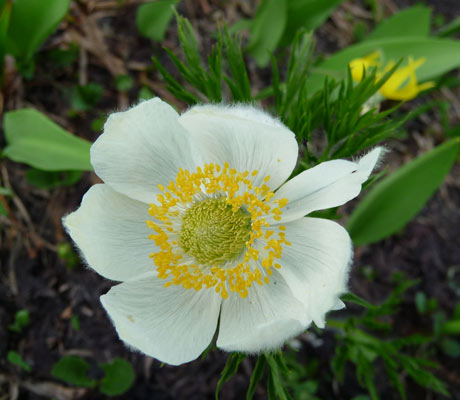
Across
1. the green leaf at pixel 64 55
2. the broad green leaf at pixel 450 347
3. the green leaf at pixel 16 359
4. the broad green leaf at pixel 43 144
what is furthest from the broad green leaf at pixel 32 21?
the broad green leaf at pixel 450 347

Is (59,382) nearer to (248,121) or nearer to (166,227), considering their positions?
(166,227)

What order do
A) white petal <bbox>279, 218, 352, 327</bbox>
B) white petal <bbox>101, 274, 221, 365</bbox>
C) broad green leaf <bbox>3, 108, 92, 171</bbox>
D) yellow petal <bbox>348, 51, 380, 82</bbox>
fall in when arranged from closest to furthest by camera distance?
1. white petal <bbox>279, 218, 352, 327</bbox>
2. white petal <bbox>101, 274, 221, 365</bbox>
3. broad green leaf <bbox>3, 108, 92, 171</bbox>
4. yellow petal <bbox>348, 51, 380, 82</bbox>

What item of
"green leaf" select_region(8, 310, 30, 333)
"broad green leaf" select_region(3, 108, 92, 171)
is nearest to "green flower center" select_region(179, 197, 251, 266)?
"broad green leaf" select_region(3, 108, 92, 171)

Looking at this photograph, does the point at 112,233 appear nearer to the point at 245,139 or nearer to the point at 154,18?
the point at 245,139

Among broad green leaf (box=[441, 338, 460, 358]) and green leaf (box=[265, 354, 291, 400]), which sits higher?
green leaf (box=[265, 354, 291, 400])

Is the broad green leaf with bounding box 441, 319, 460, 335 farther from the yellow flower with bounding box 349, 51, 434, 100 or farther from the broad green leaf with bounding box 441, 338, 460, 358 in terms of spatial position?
the yellow flower with bounding box 349, 51, 434, 100

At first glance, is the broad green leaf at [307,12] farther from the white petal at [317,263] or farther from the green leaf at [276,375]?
the green leaf at [276,375]

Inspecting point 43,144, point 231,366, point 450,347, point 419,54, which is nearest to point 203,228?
point 231,366
